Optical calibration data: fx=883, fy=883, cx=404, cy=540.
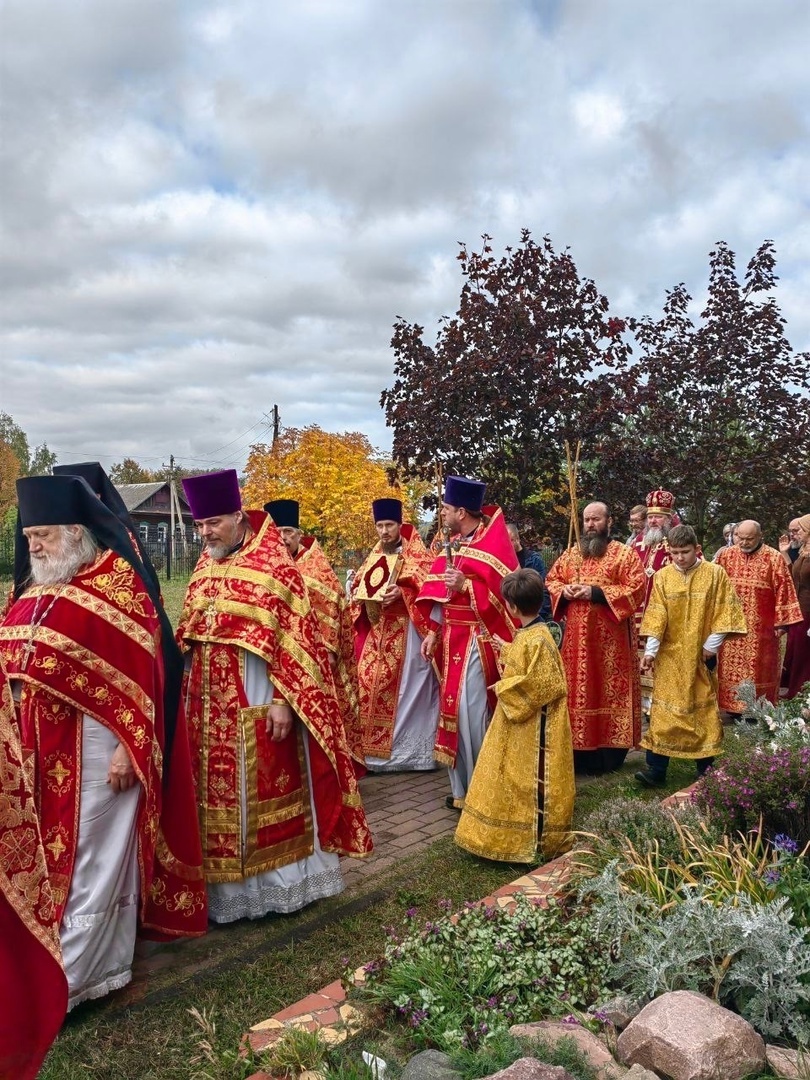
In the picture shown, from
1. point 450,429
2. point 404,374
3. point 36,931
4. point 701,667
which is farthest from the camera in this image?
point 404,374

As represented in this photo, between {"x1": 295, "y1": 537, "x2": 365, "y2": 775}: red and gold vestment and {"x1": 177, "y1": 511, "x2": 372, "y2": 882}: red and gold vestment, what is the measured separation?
117 cm

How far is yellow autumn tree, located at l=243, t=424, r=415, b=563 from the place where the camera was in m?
20.5

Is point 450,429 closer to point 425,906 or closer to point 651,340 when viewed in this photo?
point 651,340

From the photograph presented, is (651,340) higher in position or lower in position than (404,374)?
higher

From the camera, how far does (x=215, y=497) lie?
4586 millimetres

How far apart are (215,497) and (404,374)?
464 centimetres

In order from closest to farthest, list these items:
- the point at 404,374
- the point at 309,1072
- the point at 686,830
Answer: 1. the point at 309,1072
2. the point at 686,830
3. the point at 404,374

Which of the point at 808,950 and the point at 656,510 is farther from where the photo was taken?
the point at 656,510

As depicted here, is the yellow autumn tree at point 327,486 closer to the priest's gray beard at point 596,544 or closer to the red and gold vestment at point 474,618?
the priest's gray beard at point 596,544

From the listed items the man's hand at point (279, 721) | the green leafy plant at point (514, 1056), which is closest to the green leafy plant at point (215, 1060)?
the green leafy plant at point (514, 1056)

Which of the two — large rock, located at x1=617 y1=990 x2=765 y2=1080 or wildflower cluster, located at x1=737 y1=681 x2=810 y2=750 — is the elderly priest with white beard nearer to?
large rock, located at x1=617 y1=990 x2=765 y2=1080

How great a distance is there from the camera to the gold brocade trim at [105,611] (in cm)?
376

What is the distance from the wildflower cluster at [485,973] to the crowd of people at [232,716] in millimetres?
1025

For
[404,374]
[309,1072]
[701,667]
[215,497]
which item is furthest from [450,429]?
[309,1072]
